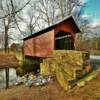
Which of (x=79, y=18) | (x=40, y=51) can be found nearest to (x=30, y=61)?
(x=40, y=51)

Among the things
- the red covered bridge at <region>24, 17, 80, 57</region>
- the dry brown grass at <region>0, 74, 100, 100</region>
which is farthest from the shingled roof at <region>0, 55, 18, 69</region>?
the dry brown grass at <region>0, 74, 100, 100</region>

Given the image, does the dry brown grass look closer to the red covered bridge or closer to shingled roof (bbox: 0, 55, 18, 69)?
the red covered bridge

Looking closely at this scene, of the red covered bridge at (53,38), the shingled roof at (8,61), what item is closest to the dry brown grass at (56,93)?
the red covered bridge at (53,38)

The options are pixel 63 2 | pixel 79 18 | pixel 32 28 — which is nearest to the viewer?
A: pixel 63 2

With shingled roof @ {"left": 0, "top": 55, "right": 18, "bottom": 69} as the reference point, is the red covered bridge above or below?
above

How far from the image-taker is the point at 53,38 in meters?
16.3

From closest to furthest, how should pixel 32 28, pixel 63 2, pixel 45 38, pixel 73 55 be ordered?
pixel 73 55 < pixel 45 38 < pixel 63 2 < pixel 32 28

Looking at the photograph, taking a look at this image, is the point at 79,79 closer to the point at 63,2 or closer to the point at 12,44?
the point at 63,2

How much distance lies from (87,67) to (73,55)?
111cm

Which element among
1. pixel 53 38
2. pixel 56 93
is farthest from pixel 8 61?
pixel 56 93

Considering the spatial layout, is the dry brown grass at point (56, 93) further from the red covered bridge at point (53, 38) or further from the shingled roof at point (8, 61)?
the shingled roof at point (8, 61)

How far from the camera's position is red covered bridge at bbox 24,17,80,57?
16.6m

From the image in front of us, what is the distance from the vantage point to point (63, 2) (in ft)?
98.1

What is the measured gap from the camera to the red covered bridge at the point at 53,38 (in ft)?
54.6
